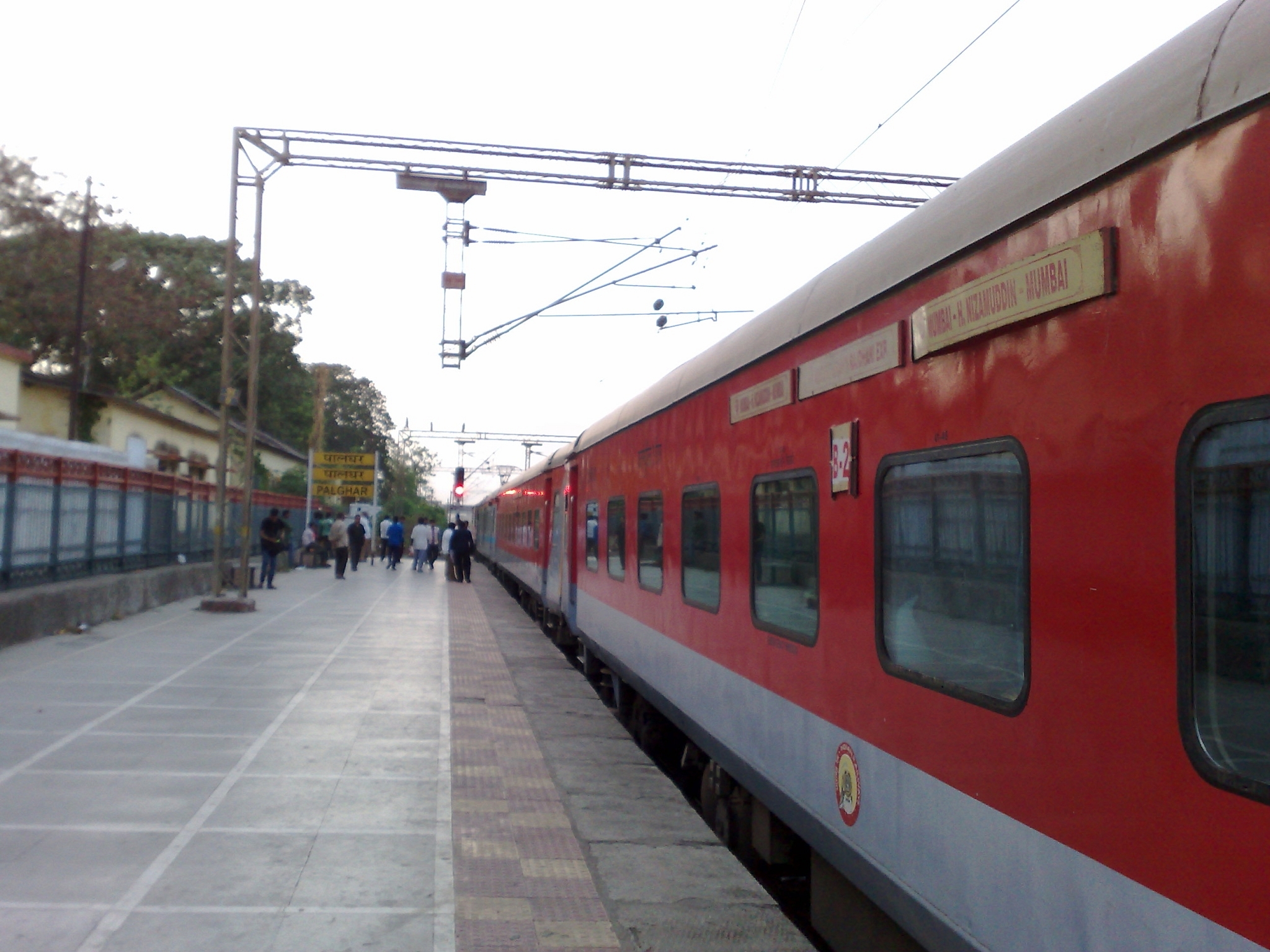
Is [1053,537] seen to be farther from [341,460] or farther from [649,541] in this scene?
[341,460]

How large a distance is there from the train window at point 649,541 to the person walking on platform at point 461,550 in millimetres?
21150

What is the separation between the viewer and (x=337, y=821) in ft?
19.6

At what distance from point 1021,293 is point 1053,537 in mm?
638

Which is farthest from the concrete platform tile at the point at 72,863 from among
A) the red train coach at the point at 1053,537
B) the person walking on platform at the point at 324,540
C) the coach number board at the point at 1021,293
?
the person walking on platform at the point at 324,540

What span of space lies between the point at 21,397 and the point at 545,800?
3294cm

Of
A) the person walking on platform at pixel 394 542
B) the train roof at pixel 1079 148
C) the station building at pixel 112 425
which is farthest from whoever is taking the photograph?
the person walking on platform at pixel 394 542

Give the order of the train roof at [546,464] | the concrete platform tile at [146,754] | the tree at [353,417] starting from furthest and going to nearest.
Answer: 1. the tree at [353,417]
2. the train roof at [546,464]
3. the concrete platform tile at [146,754]

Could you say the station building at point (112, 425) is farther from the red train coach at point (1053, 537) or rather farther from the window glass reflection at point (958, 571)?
the window glass reflection at point (958, 571)

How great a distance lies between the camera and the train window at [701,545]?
6.42m

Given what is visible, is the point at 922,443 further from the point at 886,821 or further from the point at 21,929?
the point at 21,929

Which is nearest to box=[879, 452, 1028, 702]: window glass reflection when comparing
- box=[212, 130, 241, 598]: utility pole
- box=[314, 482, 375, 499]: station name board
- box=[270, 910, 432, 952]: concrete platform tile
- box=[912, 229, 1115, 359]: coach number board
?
box=[912, 229, 1115, 359]: coach number board

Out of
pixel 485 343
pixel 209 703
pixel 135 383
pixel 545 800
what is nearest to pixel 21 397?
pixel 135 383

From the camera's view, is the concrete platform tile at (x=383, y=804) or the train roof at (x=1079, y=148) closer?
the train roof at (x=1079, y=148)

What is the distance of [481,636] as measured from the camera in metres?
15.8
